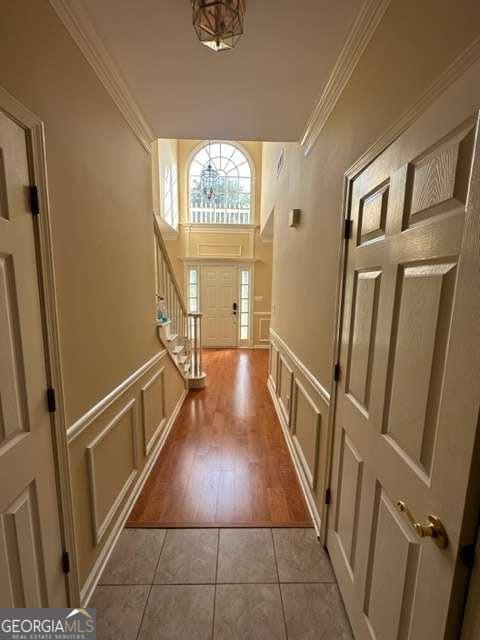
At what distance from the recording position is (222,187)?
20.9ft

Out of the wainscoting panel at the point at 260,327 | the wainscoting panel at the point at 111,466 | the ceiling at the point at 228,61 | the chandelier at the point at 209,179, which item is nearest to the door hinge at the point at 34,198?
the ceiling at the point at 228,61

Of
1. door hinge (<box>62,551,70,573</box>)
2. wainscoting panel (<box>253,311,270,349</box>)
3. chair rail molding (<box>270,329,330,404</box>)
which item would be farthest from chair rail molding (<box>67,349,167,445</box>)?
wainscoting panel (<box>253,311,270,349</box>)

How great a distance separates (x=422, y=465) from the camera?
0.75 m

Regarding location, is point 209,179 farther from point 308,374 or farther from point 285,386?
point 308,374

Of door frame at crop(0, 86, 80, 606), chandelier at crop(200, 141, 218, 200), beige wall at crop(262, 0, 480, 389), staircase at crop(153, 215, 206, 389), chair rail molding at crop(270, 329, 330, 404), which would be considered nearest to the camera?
beige wall at crop(262, 0, 480, 389)

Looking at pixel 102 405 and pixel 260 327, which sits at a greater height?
pixel 102 405

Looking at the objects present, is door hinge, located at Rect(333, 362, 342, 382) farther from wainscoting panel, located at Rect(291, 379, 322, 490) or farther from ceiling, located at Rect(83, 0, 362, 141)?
ceiling, located at Rect(83, 0, 362, 141)

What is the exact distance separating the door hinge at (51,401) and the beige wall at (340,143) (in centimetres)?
132

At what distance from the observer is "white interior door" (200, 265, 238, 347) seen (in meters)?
Result: 6.35

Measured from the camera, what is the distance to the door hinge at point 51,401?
1.03m

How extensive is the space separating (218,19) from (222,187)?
5.68 meters

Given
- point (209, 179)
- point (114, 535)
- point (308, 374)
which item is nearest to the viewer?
point (114, 535)

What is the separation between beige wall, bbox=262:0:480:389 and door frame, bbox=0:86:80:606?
4.13ft

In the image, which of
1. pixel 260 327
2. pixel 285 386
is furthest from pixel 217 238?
pixel 285 386
